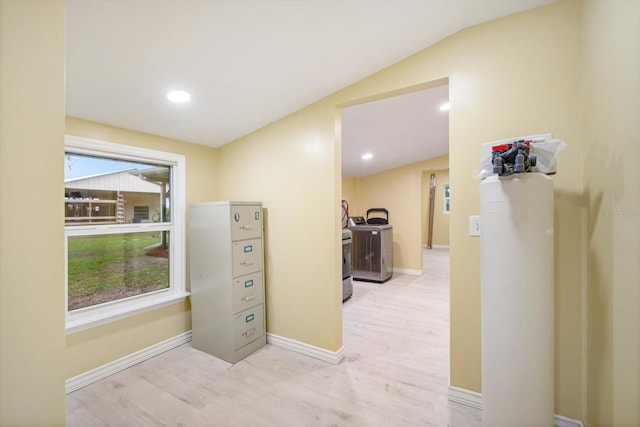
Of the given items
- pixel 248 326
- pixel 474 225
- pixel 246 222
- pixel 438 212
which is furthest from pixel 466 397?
pixel 438 212

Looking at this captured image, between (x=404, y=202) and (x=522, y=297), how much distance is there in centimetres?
433

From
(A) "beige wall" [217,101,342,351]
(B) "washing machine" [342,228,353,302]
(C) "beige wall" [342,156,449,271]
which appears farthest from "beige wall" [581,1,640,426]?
(C) "beige wall" [342,156,449,271]

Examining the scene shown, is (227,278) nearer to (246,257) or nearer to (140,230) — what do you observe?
(246,257)

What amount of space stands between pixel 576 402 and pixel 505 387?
541mm

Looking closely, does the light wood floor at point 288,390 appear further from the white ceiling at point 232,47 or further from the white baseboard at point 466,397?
the white ceiling at point 232,47

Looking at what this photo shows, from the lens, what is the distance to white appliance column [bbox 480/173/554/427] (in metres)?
1.26

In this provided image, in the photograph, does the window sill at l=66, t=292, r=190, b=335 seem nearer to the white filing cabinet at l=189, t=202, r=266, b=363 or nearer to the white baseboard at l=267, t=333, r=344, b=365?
the white filing cabinet at l=189, t=202, r=266, b=363

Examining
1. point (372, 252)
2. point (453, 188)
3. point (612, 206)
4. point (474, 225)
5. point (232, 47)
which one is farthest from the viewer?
point (372, 252)

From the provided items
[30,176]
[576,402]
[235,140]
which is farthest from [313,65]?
[576,402]

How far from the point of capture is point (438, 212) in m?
8.20

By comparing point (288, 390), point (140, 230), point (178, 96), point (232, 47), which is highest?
point (232, 47)

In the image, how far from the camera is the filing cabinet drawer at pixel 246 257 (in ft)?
7.65

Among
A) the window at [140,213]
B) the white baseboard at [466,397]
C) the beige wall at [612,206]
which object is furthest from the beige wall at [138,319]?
the beige wall at [612,206]

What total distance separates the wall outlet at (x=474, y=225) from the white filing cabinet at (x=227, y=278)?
1734 millimetres
